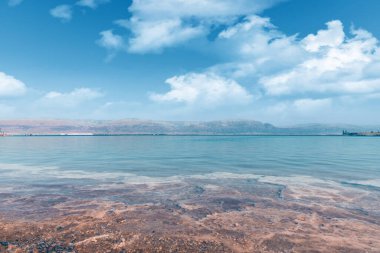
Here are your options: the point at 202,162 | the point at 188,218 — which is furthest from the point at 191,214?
the point at 202,162

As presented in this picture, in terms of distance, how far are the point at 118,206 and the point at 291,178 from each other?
63.3 feet

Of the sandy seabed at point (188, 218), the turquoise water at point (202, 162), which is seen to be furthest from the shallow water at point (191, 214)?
the turquoise water at point (202, 162)

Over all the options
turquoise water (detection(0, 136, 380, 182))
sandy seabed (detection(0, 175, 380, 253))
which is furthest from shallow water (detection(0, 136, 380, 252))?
turquoise water (detection(0, 136, 380, 182))

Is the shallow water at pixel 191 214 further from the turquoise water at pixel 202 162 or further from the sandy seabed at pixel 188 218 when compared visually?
the turquoise water at pixel 202 162

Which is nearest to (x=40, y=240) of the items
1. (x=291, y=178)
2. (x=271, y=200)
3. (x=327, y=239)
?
(x=327, y=239)

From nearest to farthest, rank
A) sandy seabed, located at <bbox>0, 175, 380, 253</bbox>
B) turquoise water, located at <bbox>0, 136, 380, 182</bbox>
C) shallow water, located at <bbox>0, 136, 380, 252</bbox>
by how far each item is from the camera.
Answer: sandy seabed, located at <bbox>0, 175, 380, 253</bbox> → shallow water, located at <bbox>0, 136, 380, 252</bbox> → turquoise water, located at <bbox>0, 136, 380, 182</bbox>

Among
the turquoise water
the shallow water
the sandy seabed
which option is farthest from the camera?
the turquoise water

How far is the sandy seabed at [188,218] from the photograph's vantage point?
11.7 m

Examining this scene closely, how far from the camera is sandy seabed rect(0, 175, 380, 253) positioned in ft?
38.5

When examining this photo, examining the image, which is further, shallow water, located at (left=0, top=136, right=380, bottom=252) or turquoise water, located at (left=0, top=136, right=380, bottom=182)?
turquoise water, located at (left=0, top=136, right=380, bottom=182)

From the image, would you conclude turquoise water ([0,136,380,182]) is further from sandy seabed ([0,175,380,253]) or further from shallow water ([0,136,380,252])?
sandy seabed ([0,175,380,253])

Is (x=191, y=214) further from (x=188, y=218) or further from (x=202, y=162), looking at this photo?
(x=202, y=162)

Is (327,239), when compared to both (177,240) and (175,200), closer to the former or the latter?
(177,240)

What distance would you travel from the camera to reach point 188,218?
15.2 metres
